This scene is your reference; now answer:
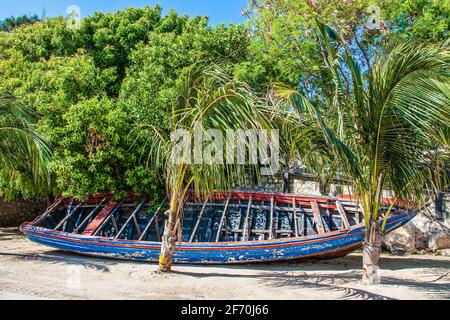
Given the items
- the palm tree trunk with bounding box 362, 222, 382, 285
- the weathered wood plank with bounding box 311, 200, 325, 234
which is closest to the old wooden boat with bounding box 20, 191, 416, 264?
the weathered wood plank with bounding box 311, 200, 325, 234

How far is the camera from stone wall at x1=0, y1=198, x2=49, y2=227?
57.6 ft

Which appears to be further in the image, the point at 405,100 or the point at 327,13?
the point at 327,13

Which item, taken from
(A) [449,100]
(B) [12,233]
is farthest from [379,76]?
(B) [12,233]

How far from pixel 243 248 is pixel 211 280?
5.73ft

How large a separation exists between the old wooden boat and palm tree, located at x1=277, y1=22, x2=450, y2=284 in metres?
2.63

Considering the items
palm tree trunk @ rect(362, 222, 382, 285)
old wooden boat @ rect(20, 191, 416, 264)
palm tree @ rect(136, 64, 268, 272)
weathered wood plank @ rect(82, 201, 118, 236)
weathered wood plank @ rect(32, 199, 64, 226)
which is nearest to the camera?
palm tree @ rect(136, 64, 268, 272)

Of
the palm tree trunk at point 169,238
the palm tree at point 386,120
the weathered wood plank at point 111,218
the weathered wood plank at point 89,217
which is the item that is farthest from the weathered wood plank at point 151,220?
the palm tree at point 386,120

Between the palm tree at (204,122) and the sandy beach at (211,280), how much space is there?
105cm

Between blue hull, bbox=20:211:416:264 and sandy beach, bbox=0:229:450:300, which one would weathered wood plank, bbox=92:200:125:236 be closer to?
blue hull, bbox=20:211:416:264

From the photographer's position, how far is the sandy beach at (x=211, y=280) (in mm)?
6777
